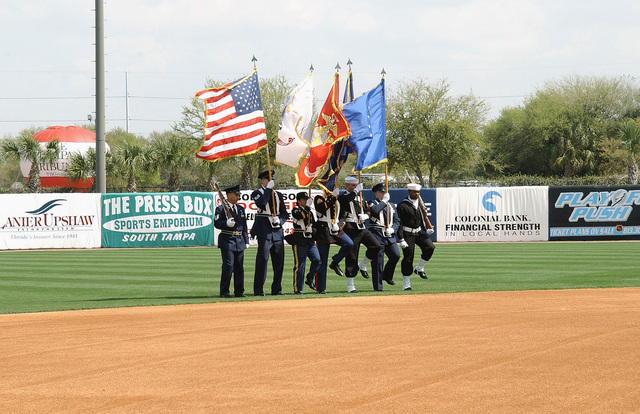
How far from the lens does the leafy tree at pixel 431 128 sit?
2175 inches

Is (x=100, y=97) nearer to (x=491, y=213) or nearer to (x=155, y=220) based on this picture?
(x=155, y=220)

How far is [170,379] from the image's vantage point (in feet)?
23.0

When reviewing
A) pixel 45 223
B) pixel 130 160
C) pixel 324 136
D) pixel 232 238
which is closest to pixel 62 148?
pixel 130 160

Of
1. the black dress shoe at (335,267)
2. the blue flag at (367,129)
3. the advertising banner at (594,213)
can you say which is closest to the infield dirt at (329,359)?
the black dress shoe at (335,267)

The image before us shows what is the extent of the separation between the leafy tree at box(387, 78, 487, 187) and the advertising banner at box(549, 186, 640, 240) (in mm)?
21049

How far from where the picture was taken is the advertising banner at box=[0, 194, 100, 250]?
105 feet

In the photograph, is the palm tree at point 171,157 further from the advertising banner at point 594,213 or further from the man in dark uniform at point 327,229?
the man in dark uniform at point 327,229

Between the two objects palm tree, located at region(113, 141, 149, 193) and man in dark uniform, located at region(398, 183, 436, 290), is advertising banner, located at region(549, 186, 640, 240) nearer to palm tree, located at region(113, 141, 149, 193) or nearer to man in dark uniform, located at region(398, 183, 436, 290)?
man in dark uniform, located at region(398, 183, 436, 290)

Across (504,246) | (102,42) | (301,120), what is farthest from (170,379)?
(102,42)

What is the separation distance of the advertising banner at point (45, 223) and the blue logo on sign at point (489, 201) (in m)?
16.1

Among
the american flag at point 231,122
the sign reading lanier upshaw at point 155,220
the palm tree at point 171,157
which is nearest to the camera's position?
the american flag at point 231,122

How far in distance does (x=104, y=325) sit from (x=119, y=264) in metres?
12.6

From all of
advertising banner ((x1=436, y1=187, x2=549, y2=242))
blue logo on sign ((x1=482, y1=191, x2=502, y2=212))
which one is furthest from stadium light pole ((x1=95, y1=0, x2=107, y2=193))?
blue logo on sign ((x1=482, y1=191, x2=502, y2=212))

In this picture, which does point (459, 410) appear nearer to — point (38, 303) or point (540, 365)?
point (540, 365)
